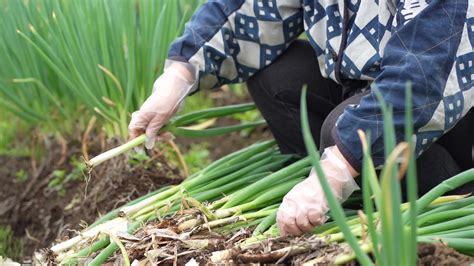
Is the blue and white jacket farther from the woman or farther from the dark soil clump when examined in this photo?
the dark soil clump

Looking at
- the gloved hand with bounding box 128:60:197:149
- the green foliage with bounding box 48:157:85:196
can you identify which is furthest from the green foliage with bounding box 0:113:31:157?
the gloved hand with bounding box 128:60:197:149

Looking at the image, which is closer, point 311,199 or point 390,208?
point 390,208

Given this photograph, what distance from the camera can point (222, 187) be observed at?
184 cm

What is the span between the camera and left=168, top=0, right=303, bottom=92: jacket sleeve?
1.95 metres

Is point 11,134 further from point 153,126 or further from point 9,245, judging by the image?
point 153,126

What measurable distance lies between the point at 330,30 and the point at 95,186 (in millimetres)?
870

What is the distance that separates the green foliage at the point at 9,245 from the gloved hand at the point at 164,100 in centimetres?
53

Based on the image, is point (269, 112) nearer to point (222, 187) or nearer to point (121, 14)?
point (222, 187)

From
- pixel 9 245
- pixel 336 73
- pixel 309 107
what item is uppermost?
pixel 336 73

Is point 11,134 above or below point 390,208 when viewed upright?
below

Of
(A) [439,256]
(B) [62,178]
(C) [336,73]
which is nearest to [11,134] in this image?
(B) [62,178]

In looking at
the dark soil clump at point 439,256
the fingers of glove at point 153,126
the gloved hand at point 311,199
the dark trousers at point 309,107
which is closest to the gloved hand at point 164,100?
the fingers of glove at point 153,126

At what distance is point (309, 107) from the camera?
202 cm

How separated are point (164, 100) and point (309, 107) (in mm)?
351
